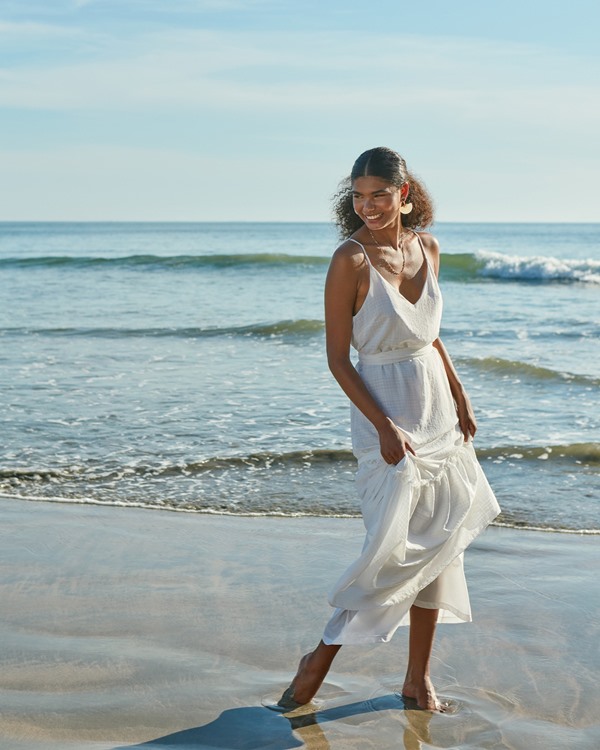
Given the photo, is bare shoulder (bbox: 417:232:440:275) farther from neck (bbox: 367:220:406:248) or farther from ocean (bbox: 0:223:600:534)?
ocean (bbox: 0:223:600:534)

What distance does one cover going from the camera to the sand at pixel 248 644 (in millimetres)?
3381

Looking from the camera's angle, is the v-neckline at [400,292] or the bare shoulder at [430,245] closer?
the v-neckline at [400,292]

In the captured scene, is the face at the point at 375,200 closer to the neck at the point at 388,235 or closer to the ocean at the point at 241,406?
the neck at the point at 388,235

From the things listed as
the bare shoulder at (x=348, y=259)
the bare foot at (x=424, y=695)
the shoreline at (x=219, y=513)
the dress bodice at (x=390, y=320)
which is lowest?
the shoreline at (x=219, y=513)

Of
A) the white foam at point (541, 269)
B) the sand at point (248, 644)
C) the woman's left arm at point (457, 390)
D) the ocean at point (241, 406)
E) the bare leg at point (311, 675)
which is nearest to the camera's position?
the sand at point (248, 644)

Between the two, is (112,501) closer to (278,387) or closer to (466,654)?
(466,654)

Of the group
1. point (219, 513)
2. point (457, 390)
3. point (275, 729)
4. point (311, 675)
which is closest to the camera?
point (275, 729)

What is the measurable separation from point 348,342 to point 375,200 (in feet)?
1.60

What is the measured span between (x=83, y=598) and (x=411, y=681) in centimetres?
172

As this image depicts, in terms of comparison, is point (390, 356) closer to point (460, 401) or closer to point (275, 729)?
point (460, 401)

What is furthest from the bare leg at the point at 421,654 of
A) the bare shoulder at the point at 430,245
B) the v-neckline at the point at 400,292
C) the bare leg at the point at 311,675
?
the bare shoulder at the point at 430,245

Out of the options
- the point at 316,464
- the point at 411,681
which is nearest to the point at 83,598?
the point at 411,681

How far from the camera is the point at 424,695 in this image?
357cm

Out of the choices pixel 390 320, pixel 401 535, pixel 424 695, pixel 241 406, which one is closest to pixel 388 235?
pixel 390 320
